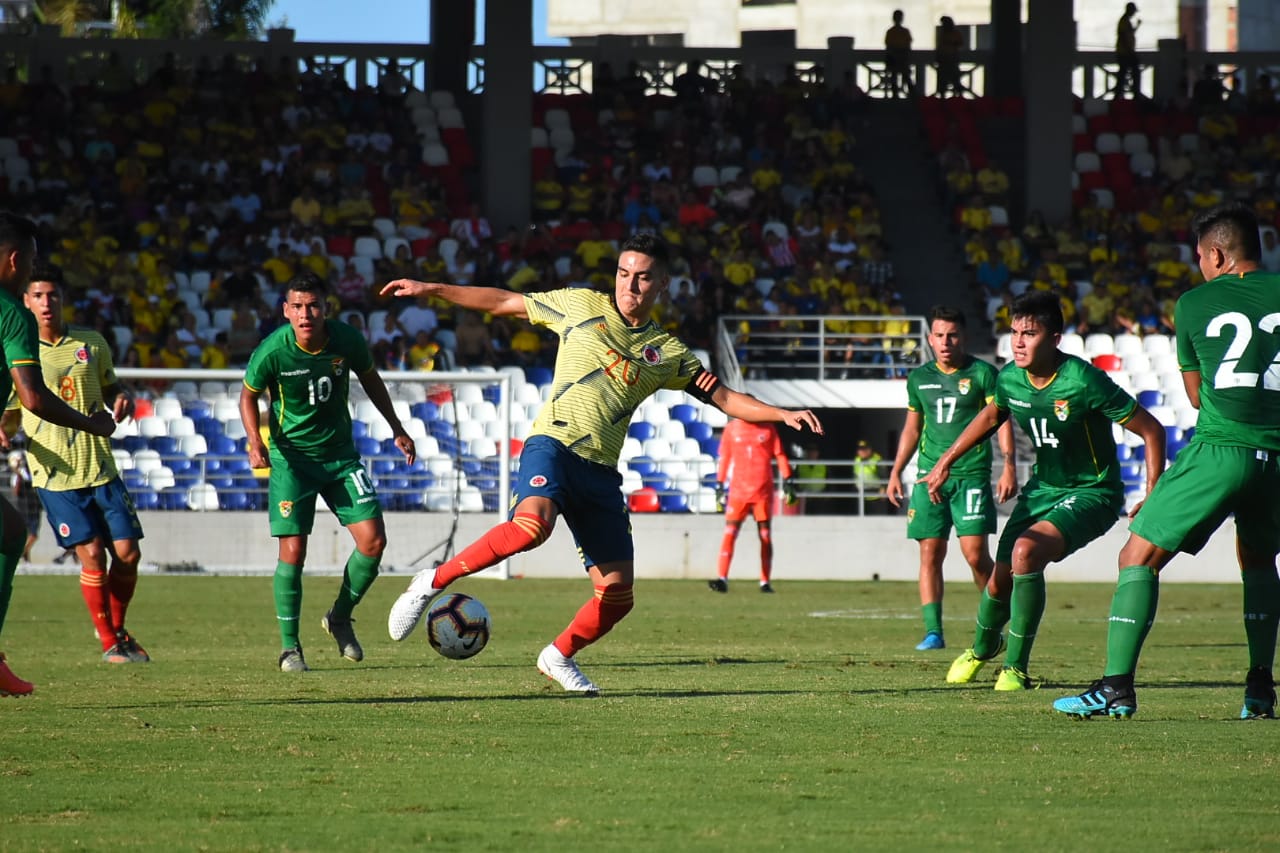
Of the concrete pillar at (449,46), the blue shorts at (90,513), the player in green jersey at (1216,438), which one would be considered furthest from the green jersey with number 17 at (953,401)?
the concrete pillar at (449,46)

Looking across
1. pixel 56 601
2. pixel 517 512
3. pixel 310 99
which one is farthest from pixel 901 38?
pixel 517 512

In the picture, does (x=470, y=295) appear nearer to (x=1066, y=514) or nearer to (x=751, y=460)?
(x=1066, y=514)

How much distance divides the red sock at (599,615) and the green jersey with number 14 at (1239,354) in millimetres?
2869

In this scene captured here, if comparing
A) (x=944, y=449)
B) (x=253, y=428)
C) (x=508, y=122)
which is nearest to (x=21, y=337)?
(x=253, y=428)

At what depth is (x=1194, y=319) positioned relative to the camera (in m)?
7.27

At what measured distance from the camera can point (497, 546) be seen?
7844 millimetres

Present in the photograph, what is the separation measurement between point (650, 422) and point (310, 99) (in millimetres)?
10104

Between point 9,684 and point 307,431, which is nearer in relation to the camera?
point 9,684

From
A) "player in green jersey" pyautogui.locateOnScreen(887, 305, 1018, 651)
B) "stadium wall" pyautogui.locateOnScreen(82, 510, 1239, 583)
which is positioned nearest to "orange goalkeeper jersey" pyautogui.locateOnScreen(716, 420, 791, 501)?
"stadium wall" pyautogui.locateOnScreen(82, 510, 1239, 583)

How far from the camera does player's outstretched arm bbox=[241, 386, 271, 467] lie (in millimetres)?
9930

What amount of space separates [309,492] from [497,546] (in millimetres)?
2775

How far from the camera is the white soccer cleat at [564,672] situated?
8.73 metres

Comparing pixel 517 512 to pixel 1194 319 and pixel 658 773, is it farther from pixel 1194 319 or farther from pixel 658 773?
pixel 1194 319

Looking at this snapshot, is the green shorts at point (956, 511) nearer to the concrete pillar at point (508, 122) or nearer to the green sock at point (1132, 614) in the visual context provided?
the green sock at point (1132, 614)
